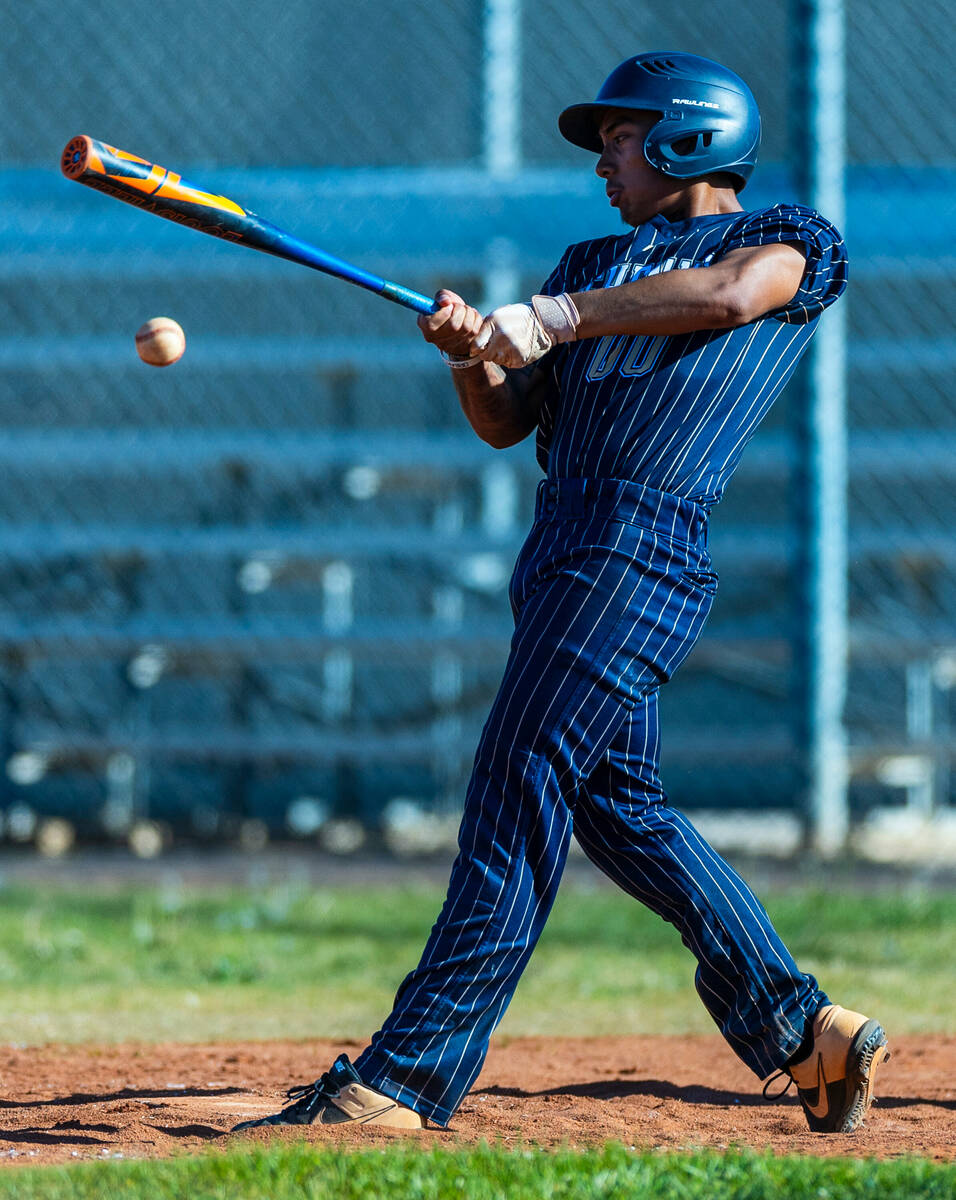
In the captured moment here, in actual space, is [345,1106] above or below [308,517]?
below

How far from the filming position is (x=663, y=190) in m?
3.22

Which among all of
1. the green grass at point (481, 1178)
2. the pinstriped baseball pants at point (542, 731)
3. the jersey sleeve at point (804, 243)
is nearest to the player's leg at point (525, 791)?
the pinstriped baseball pants at point (542, 731)

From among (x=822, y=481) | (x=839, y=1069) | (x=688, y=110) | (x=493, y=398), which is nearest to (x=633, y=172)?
(x=688, y=110)

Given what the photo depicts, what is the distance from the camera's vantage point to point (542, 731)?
2885 mm

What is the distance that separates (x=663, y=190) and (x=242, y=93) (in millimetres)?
7786

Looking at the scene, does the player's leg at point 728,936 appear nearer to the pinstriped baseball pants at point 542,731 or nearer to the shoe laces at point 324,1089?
the pinstriped baseball pants at point 542,731

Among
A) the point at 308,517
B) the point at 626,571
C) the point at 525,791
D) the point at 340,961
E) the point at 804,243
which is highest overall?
the point at 308,517

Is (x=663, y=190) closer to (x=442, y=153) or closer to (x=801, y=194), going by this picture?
(x=801, y=194)

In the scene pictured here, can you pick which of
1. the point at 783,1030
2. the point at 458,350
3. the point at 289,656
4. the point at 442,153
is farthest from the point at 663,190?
the point at 442,153

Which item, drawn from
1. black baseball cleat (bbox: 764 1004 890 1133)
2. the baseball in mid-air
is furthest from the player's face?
black baseball cleat (bbox: 764 1004 890 1133)

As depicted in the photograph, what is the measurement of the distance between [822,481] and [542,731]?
17.4 feet

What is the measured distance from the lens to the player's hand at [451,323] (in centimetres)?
289

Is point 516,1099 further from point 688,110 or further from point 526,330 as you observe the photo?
point 688,110

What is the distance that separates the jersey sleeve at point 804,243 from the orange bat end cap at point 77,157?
1174 mm
